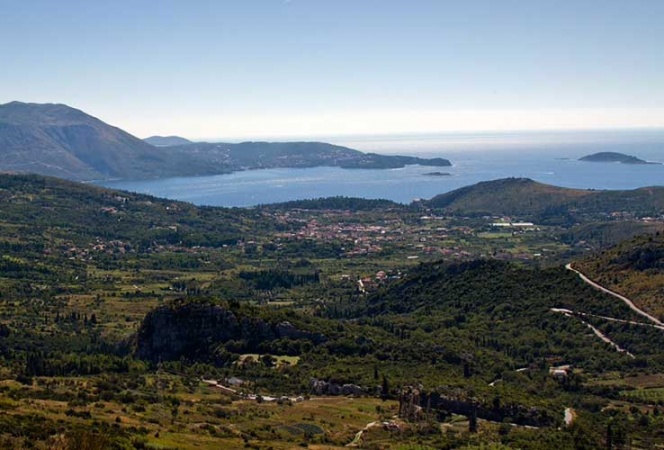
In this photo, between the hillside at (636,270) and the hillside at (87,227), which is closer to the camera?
the hillside at (636,270)

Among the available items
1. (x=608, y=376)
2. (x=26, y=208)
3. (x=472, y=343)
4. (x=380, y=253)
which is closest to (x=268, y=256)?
(x=380, y=253)

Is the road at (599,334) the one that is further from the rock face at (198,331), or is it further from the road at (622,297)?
the rock face at (198,331)

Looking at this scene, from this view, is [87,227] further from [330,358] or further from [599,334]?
[599,334]

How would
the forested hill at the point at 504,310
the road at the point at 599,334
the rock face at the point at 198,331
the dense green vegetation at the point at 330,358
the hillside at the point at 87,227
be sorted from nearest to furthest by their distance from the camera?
the dense green vegetation at the point at 330,358 < the rock face at the point at 198,331 < the road at the point at 599,334 < the forested hill at the point at 504,310 < the hillside at the point at 87,227

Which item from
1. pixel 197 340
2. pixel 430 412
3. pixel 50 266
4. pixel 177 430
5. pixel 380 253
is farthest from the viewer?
pixel 380 253

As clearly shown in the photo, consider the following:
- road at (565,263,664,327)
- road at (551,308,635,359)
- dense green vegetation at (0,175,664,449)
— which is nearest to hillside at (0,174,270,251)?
dense green vegetation at (0,175,664,449)

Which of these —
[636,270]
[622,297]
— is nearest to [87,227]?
[636,270]

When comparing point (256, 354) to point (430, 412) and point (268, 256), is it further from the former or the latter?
point (268, 256)

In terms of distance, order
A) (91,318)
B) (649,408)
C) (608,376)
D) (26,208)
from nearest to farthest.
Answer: (649,408)
(608,376)
(91,318)
(26,208)

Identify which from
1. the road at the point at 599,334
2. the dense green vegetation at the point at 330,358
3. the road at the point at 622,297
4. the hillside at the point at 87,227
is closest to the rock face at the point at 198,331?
the dense green vegetation at the point at 330,358
